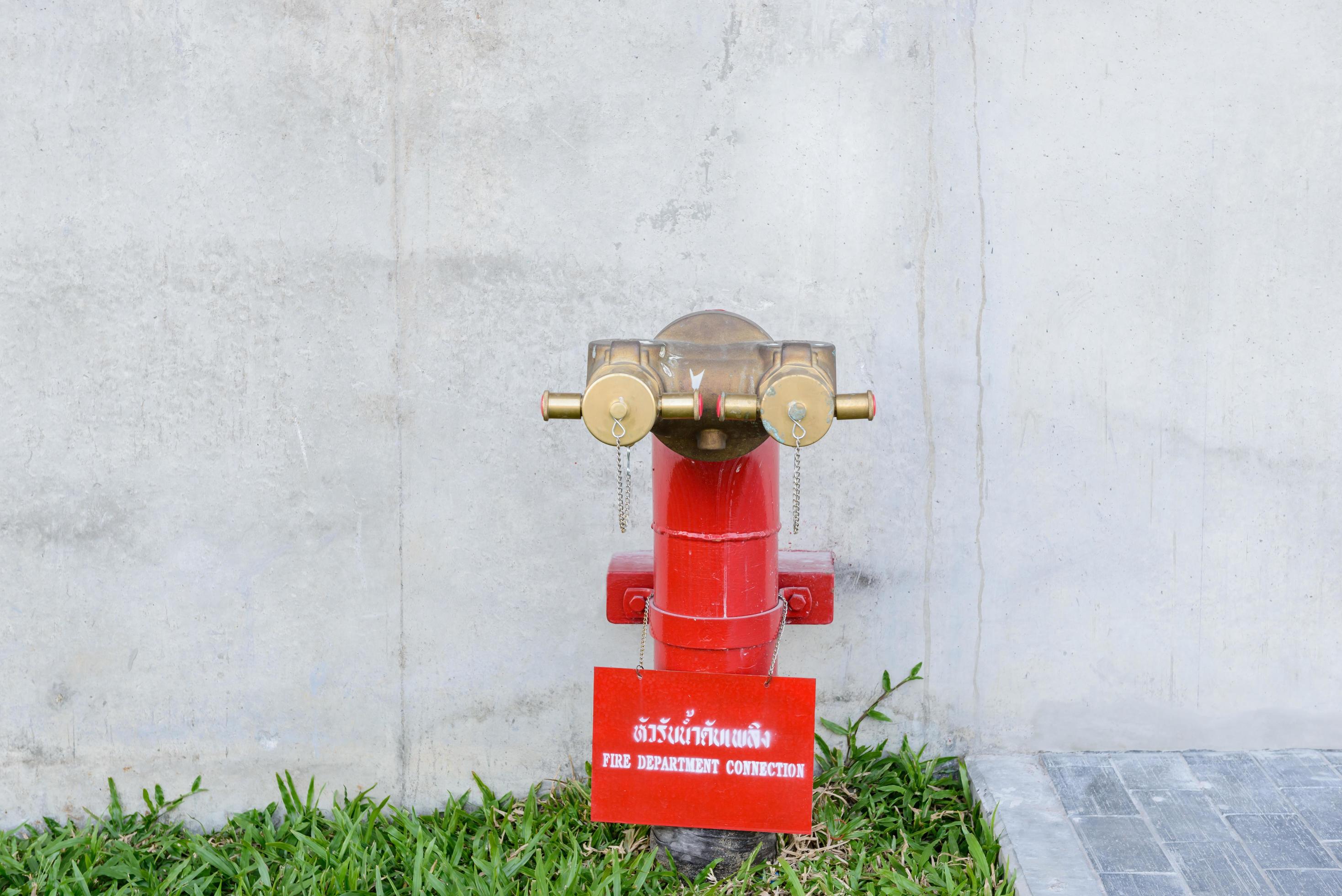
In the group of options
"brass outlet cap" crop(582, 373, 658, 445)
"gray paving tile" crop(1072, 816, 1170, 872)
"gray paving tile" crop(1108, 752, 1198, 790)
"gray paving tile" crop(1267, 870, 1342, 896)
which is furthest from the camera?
"gray paving tile" crop(1108, 752, 1198, 790)

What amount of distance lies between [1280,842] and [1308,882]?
15 cm

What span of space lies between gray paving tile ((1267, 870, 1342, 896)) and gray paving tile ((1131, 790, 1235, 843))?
0.15m

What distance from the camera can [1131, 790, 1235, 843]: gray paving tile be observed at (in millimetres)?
2199

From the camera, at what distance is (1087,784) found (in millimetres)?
2443

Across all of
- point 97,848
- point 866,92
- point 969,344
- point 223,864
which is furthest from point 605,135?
point 97,848

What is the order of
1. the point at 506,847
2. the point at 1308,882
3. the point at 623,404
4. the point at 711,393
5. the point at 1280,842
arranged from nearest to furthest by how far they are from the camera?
the point at 623,404 < the point at 711,393 < the point at 1308,882 < the point at 1280,842 < the point at 506,847

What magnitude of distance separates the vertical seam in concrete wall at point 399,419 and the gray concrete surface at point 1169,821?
1.55 m

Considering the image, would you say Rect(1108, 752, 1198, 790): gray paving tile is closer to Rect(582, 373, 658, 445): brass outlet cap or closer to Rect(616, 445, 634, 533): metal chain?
Rect(616, 445, 634, 533): metal chain

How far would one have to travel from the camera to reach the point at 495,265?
2.48 meters

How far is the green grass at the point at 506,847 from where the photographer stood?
2205mm

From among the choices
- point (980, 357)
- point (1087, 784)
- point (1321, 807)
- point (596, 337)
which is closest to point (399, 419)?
point (596, 337)

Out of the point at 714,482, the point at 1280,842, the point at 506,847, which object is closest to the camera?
the point at 714,482

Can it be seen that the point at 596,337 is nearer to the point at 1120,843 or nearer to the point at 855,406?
the point at 855,406

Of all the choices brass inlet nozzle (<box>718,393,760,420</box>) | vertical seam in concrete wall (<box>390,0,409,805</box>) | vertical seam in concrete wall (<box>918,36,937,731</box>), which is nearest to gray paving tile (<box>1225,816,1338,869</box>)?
vertical seam in concrete wall (<box>918,36,937,731</box>)
